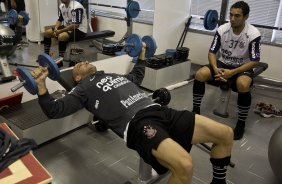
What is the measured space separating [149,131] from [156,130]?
1.5 inches

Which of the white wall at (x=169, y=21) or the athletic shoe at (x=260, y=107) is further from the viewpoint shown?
the white wall at (x=169, y=21)

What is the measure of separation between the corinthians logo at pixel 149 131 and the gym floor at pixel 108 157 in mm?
588

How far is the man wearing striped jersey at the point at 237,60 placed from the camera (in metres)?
2.59

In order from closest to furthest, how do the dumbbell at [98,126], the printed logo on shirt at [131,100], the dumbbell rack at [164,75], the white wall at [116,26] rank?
the printed logo on shirt at [131,100], the dumbbell at [98,126], the white wall at [116,26], the dumbbell rack at [164,75]

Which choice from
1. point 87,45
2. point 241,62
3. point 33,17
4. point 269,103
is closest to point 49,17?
point 33,17

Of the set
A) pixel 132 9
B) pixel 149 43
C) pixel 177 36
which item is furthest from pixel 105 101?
pixel 177 36

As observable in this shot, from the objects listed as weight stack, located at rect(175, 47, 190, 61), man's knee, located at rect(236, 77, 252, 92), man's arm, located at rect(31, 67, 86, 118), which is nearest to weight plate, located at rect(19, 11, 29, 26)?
man's arm, located at rect(31, 67, 86, 118)

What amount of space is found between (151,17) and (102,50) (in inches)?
53.0

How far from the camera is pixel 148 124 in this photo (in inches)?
61.7

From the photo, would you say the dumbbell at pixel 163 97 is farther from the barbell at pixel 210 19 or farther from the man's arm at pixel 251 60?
the barbell at pixel 210 19

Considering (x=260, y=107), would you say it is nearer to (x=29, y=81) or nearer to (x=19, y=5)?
(x=29, y=81)

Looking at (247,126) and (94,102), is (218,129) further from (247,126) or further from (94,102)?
(247,126)

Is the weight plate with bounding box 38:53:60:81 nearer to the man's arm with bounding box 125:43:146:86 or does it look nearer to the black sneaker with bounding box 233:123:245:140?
the man's arm with bounding box 125:43:146:86

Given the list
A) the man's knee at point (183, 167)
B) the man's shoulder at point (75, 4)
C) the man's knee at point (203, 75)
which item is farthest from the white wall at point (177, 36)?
the man's knee at point (183, 167)
